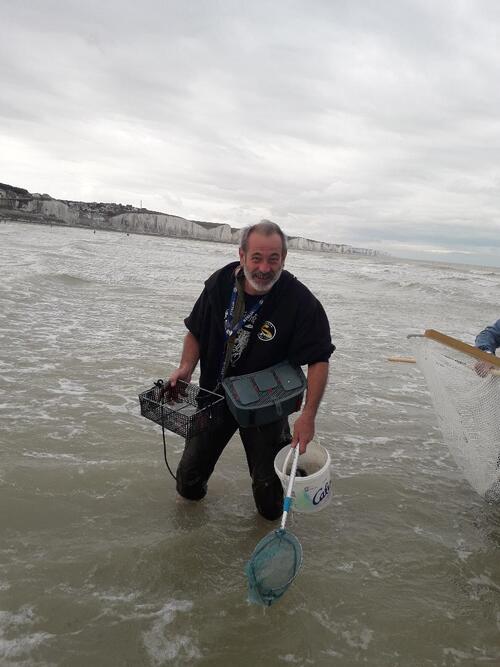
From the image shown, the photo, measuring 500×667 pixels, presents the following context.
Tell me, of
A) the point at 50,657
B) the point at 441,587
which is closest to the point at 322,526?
the point at 441,587

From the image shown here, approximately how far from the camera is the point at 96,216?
511 ft

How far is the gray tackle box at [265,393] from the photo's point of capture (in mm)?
3125

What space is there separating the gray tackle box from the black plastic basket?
8.4 inches

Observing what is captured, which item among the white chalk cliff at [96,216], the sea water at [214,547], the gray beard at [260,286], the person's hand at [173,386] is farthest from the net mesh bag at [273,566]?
the white chalk cliff at [96,216]

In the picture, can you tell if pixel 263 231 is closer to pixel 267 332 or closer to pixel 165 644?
pixel 267 332

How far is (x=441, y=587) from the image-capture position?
3.23 meters

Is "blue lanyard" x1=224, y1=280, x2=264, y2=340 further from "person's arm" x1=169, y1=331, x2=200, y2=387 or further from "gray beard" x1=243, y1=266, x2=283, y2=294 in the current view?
"person's arm" x1=169, y1=331, x2=200, y2=387

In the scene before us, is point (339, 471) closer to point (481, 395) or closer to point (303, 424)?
point (481, 395)

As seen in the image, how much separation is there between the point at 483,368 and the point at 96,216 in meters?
167

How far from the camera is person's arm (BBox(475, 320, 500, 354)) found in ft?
14.4

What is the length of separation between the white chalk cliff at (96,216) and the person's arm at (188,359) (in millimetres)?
102291

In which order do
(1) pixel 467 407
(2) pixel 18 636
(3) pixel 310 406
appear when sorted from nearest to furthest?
(2) pixel 18 636
(3) pixel 310 406
(1) pixel 467 407

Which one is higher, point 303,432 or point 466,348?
point 466,348

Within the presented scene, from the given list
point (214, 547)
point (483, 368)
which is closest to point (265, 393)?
point (214, 547)
